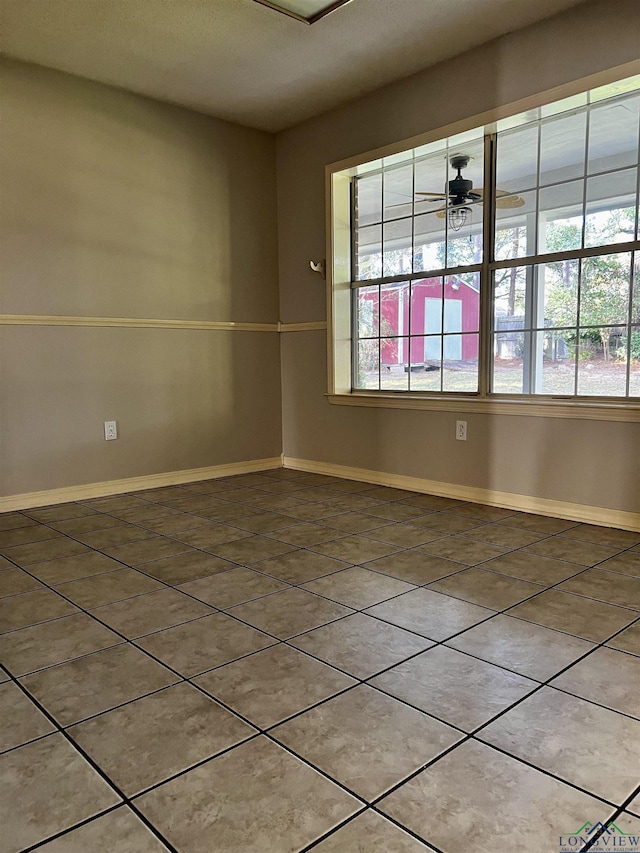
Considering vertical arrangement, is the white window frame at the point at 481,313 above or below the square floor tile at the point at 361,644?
above

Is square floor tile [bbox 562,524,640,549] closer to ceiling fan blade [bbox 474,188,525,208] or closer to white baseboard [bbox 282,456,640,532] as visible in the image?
white baseboard [bbox 282,456,640,532]

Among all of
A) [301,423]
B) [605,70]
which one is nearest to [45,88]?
[301,423]

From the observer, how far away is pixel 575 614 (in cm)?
193

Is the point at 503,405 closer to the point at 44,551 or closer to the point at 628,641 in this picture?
the point at 628,641

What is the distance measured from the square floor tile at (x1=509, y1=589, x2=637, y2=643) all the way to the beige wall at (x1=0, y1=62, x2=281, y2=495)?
2.64 metres

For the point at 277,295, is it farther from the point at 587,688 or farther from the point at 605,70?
the point at 587,688

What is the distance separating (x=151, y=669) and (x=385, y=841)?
2.63 feet

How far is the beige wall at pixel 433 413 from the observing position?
114 inches

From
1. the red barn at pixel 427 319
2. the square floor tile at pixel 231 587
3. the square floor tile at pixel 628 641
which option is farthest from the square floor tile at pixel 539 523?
the square floor tile at pixel 231 587

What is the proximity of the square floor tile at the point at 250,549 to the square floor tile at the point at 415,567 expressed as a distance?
1.34 feet

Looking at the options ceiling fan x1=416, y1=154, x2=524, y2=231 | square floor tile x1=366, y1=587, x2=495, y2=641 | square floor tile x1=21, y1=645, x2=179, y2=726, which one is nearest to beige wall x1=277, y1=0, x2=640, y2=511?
ceiling fan x1=416, y1=154, x2=524, y2=231

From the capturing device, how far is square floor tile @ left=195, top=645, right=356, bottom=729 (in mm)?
1430

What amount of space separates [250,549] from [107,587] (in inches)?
24.6

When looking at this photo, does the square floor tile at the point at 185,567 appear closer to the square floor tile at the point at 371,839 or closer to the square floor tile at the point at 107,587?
the square floor tile at the point at 107,587
